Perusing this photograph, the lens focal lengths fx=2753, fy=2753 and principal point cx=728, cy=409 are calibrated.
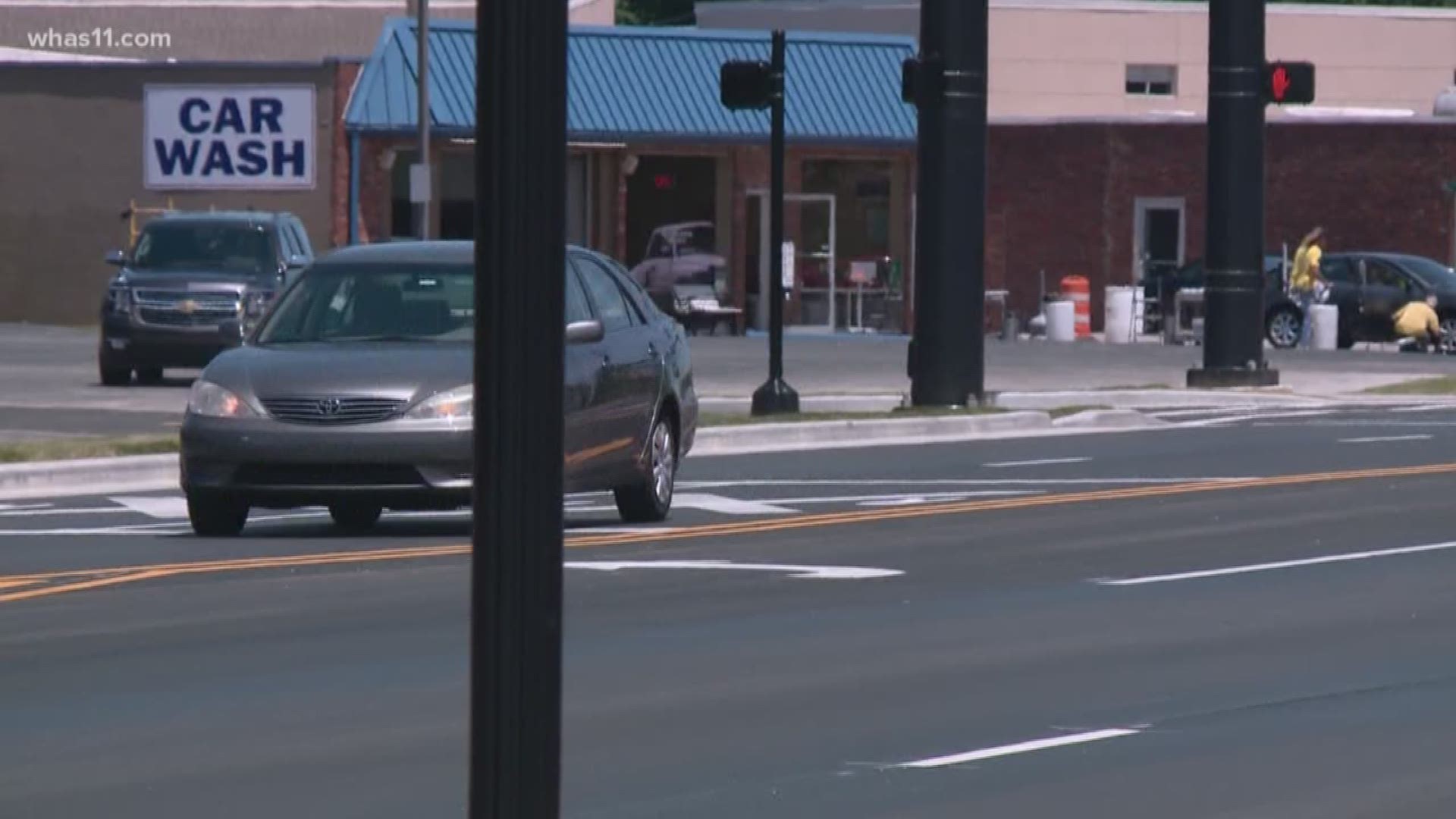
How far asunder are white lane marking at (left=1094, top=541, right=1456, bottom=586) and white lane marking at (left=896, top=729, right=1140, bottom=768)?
4084 mm

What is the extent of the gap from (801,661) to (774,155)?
14095 millimetres

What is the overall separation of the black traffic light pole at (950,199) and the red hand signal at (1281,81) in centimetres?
459

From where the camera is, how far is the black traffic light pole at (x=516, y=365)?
147 inches

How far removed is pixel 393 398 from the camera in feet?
46.6

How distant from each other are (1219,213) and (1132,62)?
96.8 ft

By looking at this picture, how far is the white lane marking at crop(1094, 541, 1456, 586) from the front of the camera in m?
13.3

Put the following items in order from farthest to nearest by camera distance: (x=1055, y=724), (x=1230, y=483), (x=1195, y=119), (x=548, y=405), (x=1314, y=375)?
(x=1195, y=119)
(x=1314, y=375)
(x=1230, y=483)
(x=1055, y=724)
(x=548, y=405)

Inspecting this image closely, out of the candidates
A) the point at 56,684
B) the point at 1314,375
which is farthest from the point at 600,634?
the point at 1314,375

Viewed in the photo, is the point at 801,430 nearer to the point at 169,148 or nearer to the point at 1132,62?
the point at 169,148

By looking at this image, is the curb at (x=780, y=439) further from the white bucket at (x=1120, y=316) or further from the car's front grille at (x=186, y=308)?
the white bucket at (x=1120, y=316)

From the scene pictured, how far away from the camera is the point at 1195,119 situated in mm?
51656

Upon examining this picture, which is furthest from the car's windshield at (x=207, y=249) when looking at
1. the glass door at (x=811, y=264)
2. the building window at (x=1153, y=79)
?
the building window at (x=1153, y=79)

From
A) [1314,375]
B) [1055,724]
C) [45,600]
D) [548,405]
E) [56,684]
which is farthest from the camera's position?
[1314,375]

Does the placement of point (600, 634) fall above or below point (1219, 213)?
below
